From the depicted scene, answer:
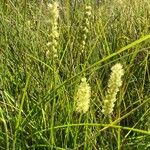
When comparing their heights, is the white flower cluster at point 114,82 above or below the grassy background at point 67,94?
below

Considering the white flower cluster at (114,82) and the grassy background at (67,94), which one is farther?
the grassy background at (67,94)

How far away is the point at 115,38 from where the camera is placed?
230cm

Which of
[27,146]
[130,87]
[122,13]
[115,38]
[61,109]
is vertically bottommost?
[27,146]

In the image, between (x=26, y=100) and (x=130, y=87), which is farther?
(x=130, y=87)

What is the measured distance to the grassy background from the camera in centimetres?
124

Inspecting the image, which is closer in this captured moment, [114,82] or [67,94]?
[114,82]

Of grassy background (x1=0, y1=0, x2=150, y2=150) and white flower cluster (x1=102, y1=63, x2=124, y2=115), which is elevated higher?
grassy background (x1=0, y1=0, x2=150, y2=150)

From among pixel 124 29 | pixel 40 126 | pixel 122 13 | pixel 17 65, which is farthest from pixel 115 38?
pixel 40 126

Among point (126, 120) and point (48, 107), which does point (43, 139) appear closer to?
point (48, 107)

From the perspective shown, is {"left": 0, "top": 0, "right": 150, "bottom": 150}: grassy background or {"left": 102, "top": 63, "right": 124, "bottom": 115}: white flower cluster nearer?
{"left": 102, "top": 63, "right": 124, "bottom": 115}: white flower cluster

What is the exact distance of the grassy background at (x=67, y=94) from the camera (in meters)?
1.24

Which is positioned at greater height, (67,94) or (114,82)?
(67,94)

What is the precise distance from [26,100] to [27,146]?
0.21 m

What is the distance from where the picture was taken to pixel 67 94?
156cm
